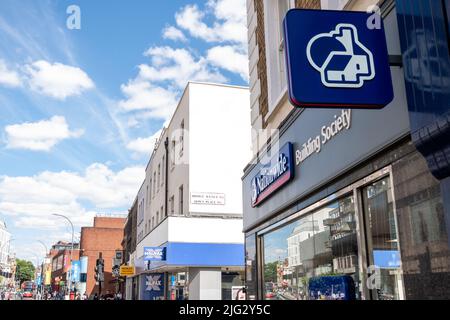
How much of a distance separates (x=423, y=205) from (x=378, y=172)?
1066 mm

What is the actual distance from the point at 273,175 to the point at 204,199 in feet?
49.4

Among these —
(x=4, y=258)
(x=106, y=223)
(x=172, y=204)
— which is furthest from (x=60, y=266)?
(x=172, y=204)

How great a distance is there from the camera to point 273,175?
10055 mm

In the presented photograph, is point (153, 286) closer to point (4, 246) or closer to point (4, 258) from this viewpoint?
point (4, 246)

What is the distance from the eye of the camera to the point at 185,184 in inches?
1002

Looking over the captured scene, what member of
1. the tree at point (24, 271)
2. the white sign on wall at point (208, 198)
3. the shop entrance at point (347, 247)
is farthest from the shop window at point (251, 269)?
the tree at point (24, 271)

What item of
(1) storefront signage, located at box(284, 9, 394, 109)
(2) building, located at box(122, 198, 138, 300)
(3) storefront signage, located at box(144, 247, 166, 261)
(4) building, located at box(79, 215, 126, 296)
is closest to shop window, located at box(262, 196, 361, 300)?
(1) storefront signage, located at box(284, 9, 394, 109)

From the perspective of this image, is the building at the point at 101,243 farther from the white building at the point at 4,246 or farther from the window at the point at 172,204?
the window at the point at 172,204

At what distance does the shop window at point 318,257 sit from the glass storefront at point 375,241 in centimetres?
1

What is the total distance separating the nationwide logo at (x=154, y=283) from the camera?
2952cm

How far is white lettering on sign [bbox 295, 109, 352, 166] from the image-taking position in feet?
21.9

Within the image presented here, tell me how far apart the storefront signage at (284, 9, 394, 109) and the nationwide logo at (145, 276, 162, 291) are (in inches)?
1023
